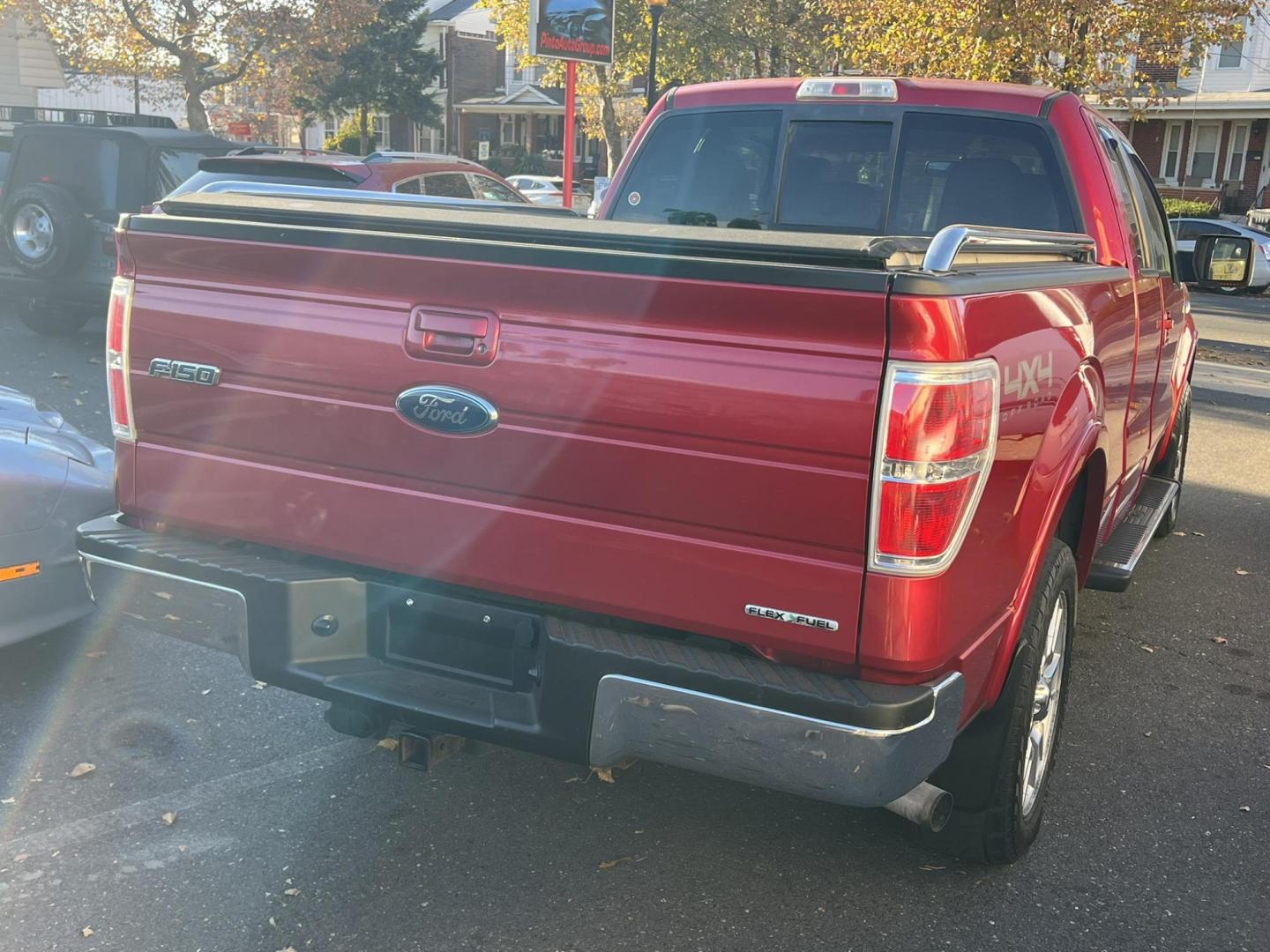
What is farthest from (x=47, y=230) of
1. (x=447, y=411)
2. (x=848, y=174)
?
(x=447, y=411)

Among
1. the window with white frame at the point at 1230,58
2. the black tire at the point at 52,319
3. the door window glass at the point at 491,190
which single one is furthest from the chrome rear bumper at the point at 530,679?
the window with white frame at the point at 1230,58

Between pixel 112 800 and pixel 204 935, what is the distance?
792 mm

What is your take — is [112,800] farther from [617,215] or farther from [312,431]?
[617,215]

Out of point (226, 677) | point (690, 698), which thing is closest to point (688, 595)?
point (690, 698)

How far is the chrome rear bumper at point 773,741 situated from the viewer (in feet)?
8.28

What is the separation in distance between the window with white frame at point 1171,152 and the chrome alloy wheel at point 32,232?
3917cm

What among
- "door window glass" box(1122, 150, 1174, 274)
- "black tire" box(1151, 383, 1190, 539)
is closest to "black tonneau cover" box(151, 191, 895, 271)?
"door window glass" box(1122, 150, 1174, 274)

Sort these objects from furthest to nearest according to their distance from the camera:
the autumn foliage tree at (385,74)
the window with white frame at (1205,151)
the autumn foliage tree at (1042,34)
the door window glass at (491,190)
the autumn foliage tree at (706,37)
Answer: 1. the autumn foliage tree at (385,74)
2. the window with white frame at (1205,151)
3. the autumn foliage tree at (706,37)
4. the autumn foliage tree at (1042,34)
5. the door window glass at (491,190)

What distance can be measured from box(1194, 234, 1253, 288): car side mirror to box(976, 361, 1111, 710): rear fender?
255cm

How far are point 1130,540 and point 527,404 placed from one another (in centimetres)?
282

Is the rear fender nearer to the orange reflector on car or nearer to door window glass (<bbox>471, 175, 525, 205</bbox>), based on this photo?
the orange reflector on car

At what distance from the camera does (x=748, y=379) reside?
2.51m

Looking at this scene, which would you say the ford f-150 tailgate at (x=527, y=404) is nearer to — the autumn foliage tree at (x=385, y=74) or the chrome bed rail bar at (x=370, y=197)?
the chrome bed rail bar at (x=370, y=197)

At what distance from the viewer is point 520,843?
340cm
